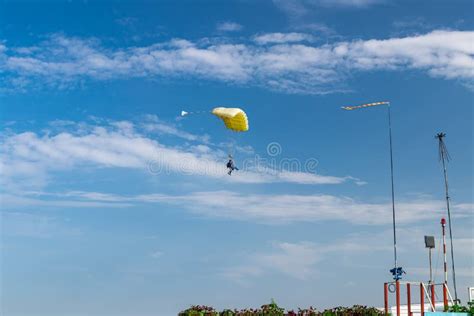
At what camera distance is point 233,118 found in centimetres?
3003

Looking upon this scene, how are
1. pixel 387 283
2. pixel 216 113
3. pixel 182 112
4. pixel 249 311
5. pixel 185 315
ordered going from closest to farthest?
1. pixel 185 315
2. pixel 249 311
3. pixel 387 283
4. pixel 182 112
5. pixel 216 113

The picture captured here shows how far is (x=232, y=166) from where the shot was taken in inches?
1243

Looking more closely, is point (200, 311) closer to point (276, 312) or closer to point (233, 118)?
point (276, 312)

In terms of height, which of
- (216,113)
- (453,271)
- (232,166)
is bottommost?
(453,271)

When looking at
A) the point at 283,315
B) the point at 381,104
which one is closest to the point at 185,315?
the point at 283,315

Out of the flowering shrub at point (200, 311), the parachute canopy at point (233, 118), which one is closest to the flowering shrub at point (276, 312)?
the flowering shrub at point (200, 311)

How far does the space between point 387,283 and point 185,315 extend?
10053 millimetres

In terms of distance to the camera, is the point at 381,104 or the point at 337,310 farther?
the point at 381,104

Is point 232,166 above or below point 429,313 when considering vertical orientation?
above

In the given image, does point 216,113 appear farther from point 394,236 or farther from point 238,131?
point 394,236

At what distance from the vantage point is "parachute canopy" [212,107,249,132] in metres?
29.5

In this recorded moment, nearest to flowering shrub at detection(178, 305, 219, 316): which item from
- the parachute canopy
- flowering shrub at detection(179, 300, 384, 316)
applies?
flowering shrub at detection(179, 300, 384, 316)

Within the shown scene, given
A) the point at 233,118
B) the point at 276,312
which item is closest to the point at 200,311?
the point at 276,312

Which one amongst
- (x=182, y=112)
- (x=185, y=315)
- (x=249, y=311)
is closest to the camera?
(x=185, y=315)
